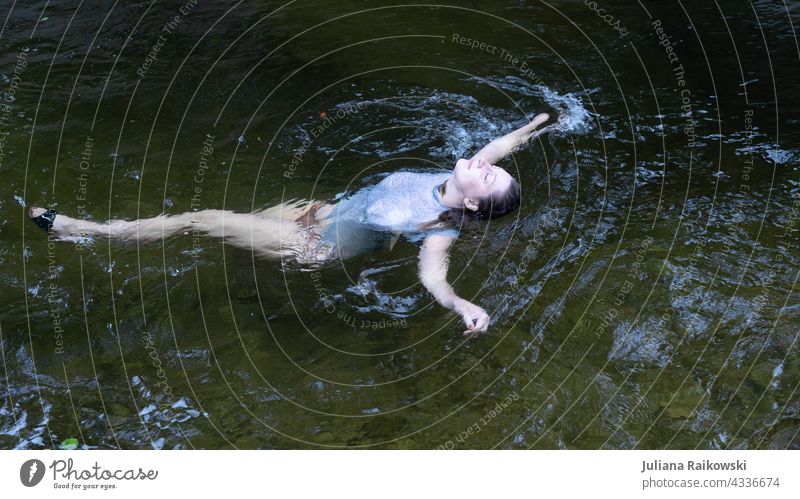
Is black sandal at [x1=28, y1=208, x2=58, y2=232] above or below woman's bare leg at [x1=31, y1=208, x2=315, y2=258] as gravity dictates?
below

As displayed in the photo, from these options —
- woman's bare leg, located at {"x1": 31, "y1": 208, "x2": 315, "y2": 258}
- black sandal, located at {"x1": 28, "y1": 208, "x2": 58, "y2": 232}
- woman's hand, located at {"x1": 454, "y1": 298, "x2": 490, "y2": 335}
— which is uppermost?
woman's hand, located at {"x1": 454, "y1": 298, "x2": 490, "y2": 335}

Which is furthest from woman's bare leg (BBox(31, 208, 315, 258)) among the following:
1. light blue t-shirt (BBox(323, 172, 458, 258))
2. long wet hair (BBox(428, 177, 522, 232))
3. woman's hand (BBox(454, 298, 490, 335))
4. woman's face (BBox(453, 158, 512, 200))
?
woman's hand (BBox(454, 298, 490, 335))

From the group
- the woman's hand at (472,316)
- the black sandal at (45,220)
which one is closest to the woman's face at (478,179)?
the woman's hand at (472,316)

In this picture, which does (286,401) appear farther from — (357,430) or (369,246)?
(369,246)

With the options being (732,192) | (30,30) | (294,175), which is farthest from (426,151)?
(30,30)

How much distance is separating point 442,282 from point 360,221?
0.71 m

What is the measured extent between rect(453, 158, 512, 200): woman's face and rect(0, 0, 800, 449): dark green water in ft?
1.29

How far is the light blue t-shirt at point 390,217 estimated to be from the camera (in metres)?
4.09

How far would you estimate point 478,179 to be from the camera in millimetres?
3857

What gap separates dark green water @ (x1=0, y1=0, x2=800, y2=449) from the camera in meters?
3.29

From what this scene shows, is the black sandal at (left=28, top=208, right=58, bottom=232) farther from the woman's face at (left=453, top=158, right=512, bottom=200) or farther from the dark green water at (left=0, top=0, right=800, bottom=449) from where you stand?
the woman's face at (left=453, top=158, right=512, bottom=200)

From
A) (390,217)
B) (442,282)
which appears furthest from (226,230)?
(442,282)

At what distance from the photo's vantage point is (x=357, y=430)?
321 centimetres

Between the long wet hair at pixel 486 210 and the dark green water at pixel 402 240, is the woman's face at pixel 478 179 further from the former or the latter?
→ the dark green water at pixel 402 240
